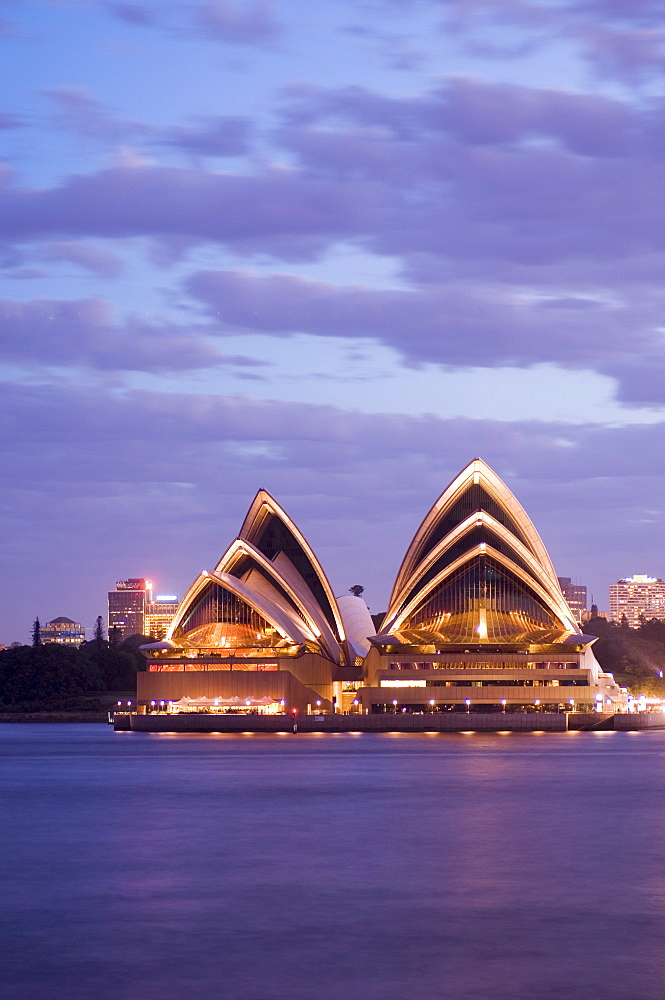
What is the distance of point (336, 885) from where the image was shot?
33.1 m

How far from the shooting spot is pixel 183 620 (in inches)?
4402

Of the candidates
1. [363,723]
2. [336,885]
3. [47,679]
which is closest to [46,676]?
[47,679]

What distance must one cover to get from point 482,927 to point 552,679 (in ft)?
257

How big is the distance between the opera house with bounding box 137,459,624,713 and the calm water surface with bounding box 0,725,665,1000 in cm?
3971

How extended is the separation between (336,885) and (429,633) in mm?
74694

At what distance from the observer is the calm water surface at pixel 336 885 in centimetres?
2403

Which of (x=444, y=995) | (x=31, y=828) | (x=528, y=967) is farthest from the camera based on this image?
(x=31, y=828)

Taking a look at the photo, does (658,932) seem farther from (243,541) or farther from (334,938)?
(243,541)

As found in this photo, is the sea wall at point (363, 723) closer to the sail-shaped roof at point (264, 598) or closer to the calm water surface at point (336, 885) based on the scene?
the sail-shaped roof at point (264, 598)

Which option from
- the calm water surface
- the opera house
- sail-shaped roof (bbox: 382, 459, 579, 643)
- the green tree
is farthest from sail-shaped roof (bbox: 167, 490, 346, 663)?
the calm water surface

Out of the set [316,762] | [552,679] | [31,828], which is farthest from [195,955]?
[552,679]

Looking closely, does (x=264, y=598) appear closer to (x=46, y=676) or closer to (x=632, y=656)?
(x=46, y=676)

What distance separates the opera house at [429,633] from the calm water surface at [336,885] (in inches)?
1564

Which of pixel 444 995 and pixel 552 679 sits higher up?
pixel 552 679
